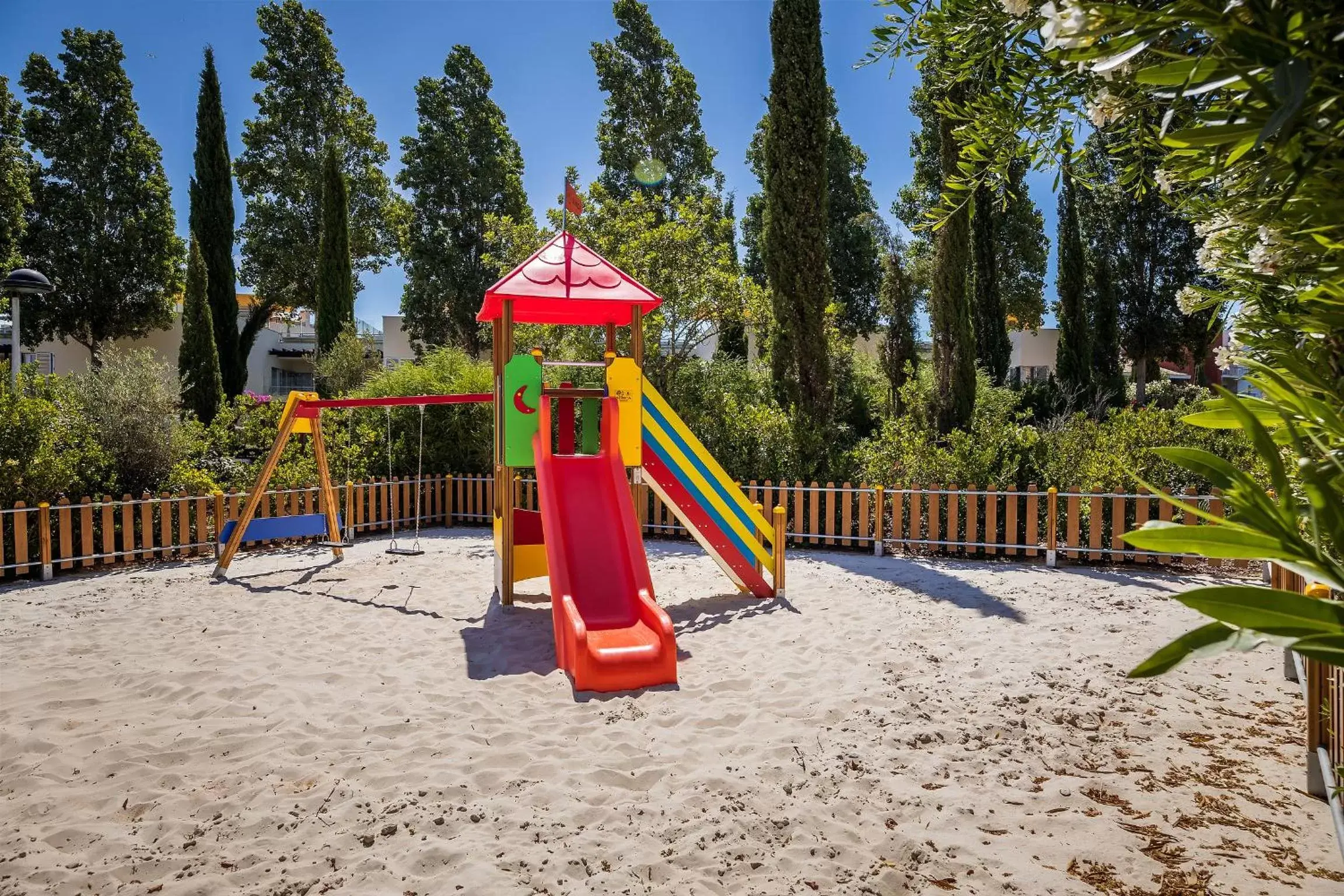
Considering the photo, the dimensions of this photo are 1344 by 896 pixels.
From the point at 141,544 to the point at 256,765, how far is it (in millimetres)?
6969

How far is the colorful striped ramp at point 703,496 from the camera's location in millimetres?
7508

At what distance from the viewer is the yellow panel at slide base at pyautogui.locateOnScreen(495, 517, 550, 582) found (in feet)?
24.4

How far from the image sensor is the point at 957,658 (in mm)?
5699

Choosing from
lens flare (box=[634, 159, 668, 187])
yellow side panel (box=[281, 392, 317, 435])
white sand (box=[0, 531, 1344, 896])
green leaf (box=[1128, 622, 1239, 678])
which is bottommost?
white sand (box=[0, 531, 1344, 896])

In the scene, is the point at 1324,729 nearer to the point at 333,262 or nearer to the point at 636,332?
the point at 636,332

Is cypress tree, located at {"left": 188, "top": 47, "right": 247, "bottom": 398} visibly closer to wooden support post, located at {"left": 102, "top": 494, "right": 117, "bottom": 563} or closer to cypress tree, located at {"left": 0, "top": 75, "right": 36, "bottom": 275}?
cypress tree, located at {"left": 0, "top": 75, "right": 36, "bottom": 275}

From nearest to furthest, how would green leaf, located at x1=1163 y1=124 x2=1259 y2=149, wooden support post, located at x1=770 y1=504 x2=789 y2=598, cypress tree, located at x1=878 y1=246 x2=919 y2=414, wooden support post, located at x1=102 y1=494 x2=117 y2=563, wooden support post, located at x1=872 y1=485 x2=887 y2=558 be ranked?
green leaf, located at x1=1163 y1=124 x2=1259 y2=149 → wooden support post, located at x1=770 y1=504 x2=789 y2=598 → wooden support post, located at x1=102 y1=494 x2=117 y2=563 → wooden support post, located at x1=872 y1=485 x2=887 y2=558 → cypress tree, located at x1=878 y1=246 x2=919 y2=414

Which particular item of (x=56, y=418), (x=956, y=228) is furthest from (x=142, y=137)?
(x=956, y=228)

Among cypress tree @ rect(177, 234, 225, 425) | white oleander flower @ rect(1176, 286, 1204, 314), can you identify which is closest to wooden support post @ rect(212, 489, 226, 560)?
white oleander flower @ rect(1176, 286, 1204, 314)

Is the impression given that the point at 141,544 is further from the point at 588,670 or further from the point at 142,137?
the point at 142,137

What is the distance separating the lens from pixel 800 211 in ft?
43.4

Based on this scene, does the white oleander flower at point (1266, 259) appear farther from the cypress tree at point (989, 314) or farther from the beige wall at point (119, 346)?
the beige wall at point (119, 346)

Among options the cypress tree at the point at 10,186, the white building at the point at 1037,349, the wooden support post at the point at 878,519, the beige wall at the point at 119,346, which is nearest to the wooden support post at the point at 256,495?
the wooden support post at the point at 878,519

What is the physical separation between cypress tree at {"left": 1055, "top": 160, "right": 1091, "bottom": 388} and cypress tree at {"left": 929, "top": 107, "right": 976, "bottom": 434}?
42.2 feet
